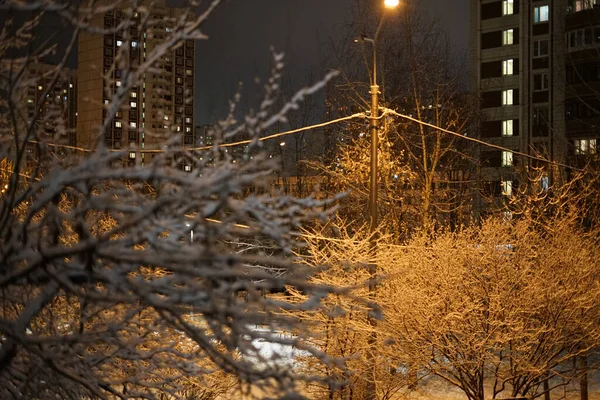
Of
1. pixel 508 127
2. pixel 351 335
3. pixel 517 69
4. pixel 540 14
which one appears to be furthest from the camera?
pixel 517 69

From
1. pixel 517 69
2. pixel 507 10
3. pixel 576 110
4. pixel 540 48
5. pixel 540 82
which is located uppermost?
pixel 507 10

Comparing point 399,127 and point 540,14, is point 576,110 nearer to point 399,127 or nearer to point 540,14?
point 540,14

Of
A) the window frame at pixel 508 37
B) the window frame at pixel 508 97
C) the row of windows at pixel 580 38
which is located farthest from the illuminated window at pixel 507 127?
the row of windows at pixel 580 38

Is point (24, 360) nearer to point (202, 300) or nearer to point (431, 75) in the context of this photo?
point (202, 300)

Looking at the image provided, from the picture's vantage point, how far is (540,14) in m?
58.5

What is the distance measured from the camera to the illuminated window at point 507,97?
2319 inches

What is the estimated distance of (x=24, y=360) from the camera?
5.30 m

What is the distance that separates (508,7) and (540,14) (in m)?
2.44

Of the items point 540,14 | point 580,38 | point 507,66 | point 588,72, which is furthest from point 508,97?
point 580,38

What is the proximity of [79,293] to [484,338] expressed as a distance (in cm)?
1133

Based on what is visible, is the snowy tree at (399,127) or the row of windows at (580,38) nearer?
the snowy tree at (399,127)

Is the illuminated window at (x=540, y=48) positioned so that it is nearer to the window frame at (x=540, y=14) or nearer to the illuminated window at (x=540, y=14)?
the window frame at (x=540, y=14)

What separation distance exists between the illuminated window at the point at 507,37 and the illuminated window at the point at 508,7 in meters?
1.33

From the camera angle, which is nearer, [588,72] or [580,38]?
[580,38]
